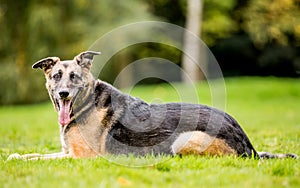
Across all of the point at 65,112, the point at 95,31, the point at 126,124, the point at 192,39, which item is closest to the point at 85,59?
the point at 65,112

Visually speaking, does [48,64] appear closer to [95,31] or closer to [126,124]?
[126,124]

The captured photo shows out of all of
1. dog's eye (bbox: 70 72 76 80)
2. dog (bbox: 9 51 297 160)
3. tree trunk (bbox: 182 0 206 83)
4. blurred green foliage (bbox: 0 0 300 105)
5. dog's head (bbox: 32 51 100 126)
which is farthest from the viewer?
blurred green foliage (bbox: 0 0 300 105)

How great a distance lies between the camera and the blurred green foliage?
31.6 meters

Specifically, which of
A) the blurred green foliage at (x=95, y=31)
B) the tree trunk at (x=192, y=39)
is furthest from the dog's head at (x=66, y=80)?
the blurred green foliage at (x=95, y=31)

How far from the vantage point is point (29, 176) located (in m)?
5.86

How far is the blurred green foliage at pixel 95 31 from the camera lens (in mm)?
31641

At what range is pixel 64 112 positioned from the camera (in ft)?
24.1

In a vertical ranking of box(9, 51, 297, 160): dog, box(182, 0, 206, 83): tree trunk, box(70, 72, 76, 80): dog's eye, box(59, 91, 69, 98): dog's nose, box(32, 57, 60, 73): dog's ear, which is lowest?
box(9, 51, 297, 160): dog

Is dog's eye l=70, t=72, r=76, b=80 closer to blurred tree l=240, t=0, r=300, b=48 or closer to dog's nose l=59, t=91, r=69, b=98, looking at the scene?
dog's nose l=59, t=91, r=69, b=98

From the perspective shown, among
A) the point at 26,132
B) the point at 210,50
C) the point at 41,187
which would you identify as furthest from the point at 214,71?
the point at 41,187

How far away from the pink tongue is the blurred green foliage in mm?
24823

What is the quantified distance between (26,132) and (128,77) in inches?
985

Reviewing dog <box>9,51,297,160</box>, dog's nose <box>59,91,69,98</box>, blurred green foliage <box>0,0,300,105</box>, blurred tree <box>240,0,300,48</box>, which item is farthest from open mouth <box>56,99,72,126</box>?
blurred tree <box>240,0,300,48</box>

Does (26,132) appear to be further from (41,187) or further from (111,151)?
(41,187)
